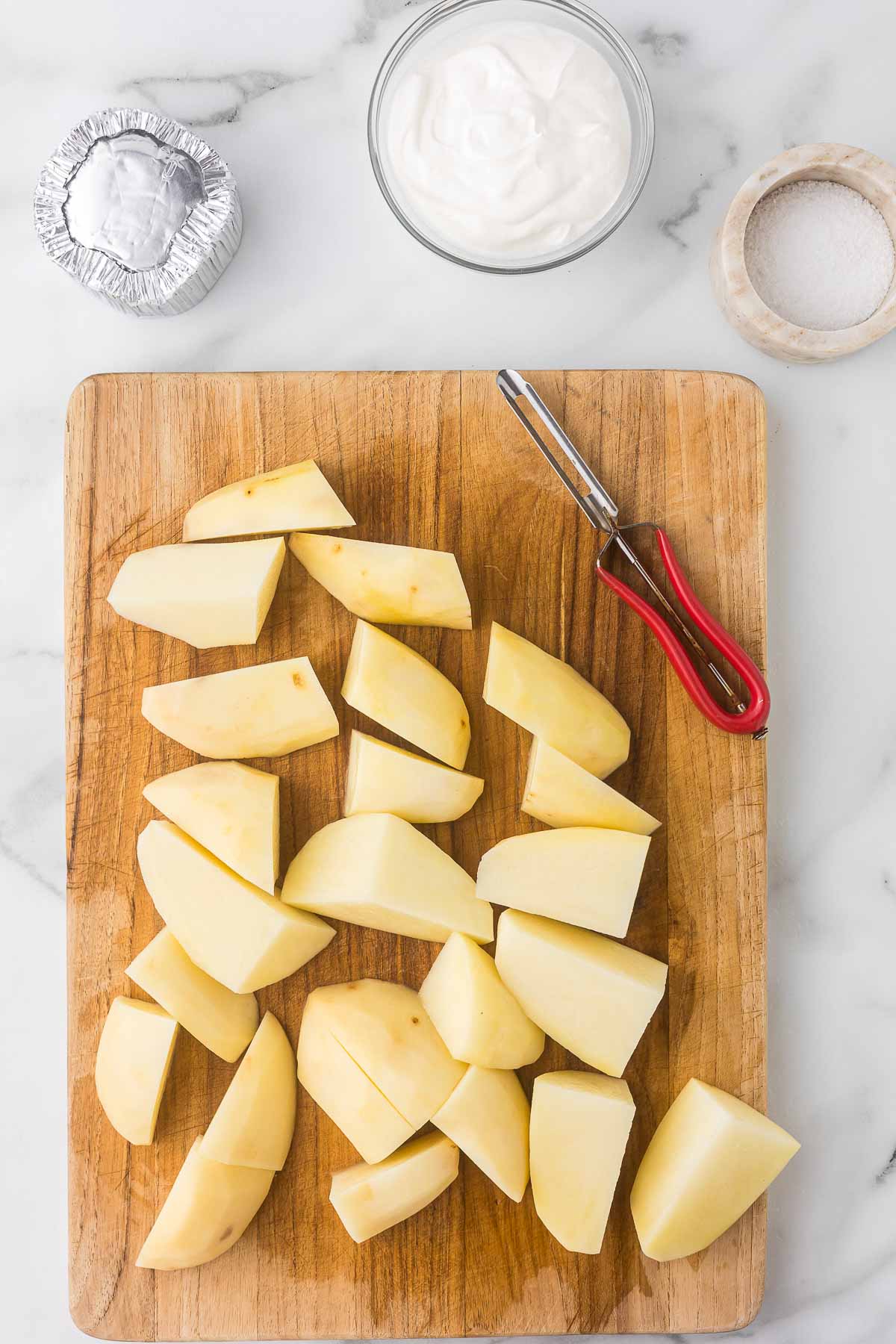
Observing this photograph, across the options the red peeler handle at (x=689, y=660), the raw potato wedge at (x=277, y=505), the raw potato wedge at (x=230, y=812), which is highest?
the raw potato wedge at (x=277, y=505)

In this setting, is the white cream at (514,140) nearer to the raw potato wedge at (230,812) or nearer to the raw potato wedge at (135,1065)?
the raw potato wedge at (230,812)

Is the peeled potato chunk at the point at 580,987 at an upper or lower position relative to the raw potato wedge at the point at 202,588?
lower

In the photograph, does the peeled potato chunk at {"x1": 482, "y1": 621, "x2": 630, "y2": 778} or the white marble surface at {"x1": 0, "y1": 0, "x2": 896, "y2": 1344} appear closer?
the peeled potato chunk at {"x1": 482, "y1": 621, "x2": 630, "y2": 778}

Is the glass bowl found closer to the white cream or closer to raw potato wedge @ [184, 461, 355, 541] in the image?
the white cream

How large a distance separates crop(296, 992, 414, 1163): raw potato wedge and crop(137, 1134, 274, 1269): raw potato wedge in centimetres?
15

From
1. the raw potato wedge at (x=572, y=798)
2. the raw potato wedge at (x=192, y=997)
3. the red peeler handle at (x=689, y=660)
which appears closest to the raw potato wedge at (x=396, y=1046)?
the raw potato wedge at (x=192, y=997)

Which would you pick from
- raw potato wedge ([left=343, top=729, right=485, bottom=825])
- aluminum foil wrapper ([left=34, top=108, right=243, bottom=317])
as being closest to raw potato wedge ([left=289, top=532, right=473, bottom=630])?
raw potato wedge ([left=343, top=729, right=485, bottom=825])

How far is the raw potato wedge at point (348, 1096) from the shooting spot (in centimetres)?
139

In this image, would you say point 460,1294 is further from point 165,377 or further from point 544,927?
point 165,377

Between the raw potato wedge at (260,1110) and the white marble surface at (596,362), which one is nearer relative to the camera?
the raw potato wedge at (260,1110)

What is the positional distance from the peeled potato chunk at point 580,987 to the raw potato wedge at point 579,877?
0.11ft

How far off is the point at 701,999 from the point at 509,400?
0.93 m

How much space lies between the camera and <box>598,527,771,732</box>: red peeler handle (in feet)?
4.50

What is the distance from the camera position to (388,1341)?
1.58 meters
